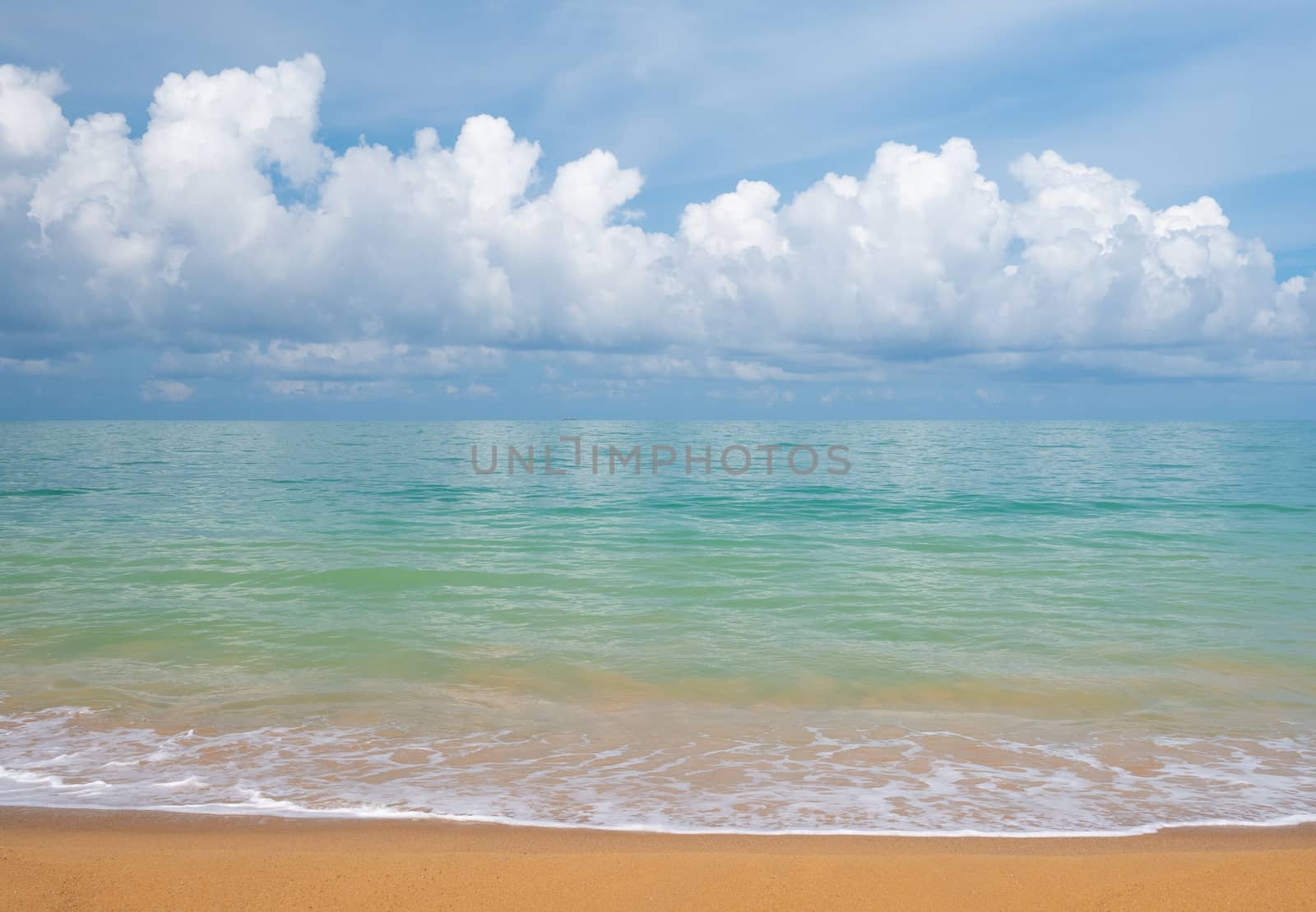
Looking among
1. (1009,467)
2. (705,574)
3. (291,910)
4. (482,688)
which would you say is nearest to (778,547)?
(705,574)

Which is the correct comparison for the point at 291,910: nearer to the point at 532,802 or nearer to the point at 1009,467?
the point at 532,802

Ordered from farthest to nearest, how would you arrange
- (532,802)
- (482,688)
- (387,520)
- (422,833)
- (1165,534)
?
1. (387,520)
2. (1165,534)
3. (482,688)
4. (532,802)
5. (422,833)

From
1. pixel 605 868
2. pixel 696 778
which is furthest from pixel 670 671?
pixel 605 868

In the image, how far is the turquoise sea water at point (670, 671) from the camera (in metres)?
6.44

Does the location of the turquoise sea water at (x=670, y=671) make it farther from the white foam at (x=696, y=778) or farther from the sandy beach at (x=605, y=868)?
the sandy beach at (x=605, y=868)

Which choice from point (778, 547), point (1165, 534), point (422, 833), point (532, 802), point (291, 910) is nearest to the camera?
point (291, 910)

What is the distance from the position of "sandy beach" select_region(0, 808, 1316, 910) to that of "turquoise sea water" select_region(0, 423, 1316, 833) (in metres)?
0.34

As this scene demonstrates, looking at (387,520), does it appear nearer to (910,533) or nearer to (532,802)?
(910,533)

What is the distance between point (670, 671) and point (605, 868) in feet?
16.4

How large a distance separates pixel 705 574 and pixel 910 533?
8.68m

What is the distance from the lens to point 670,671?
1004cm

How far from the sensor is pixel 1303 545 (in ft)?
67.3

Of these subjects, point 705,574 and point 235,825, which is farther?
point 705,574

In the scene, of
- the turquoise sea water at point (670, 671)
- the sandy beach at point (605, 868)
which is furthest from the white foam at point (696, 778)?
the sandy beach at point (605, 868)
